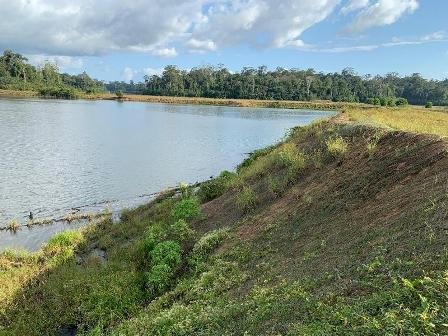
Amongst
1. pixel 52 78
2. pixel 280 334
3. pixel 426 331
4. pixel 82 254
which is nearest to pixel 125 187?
A: pixel 82 254

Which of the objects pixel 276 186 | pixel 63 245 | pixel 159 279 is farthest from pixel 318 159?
pixel 63 245

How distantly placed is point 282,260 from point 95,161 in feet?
111

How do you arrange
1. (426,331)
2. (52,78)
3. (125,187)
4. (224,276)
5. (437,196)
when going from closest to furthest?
(426,331)
(437,196)
(224,276)
(125,187)
(52,78)

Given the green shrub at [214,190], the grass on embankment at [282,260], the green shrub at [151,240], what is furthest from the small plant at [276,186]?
the green shrub at [214,190]

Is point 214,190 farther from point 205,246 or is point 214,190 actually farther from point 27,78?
point 27,78

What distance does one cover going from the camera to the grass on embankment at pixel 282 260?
7.70 meters

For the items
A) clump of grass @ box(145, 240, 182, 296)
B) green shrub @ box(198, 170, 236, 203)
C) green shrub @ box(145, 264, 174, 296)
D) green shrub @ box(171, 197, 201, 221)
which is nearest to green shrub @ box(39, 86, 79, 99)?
green shrub @ box(198, 170, 236, 203)

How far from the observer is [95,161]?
139 feet

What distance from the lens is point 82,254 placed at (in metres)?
20.0

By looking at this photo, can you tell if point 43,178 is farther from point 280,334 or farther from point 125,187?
point 280,334

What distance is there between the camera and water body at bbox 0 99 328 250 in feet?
94.8

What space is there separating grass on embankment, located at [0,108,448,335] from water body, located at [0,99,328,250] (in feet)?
22.7

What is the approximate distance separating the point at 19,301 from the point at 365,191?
12.2 m

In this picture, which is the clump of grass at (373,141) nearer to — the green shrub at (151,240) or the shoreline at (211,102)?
the green shrub at (151,240)
